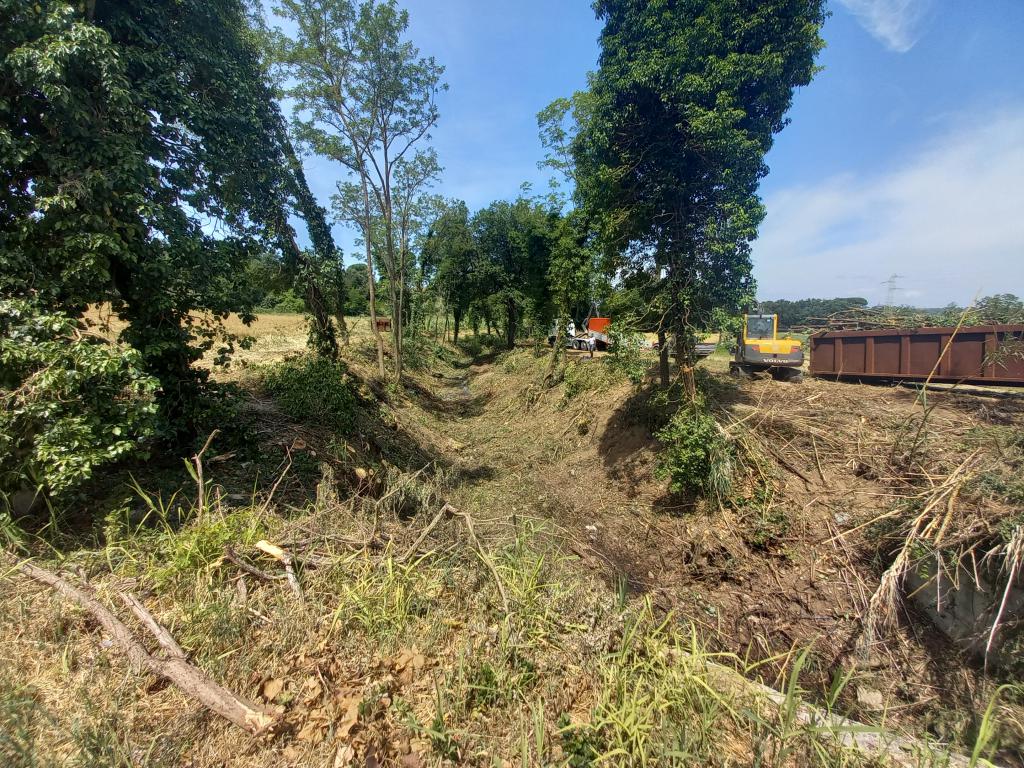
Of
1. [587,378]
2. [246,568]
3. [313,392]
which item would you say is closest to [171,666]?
[246,568]

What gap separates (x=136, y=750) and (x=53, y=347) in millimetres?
2989

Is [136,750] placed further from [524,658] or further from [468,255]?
[468,255]

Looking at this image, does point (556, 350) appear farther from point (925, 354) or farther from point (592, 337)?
point (925, 354)

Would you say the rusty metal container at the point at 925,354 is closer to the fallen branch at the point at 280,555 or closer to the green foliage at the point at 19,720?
the fallen branch at the point at 280,555

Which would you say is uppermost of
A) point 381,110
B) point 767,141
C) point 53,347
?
point 381,110

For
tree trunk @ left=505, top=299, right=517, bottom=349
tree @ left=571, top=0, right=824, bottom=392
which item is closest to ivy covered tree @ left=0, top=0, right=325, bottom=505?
tree @ left=571, top=0, right=824, bottom=392

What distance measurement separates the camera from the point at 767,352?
12.4 metres

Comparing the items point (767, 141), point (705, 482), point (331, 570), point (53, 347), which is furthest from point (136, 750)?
point (767, 141)

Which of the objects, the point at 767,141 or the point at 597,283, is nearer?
the point at 767,141

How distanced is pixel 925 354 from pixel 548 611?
10804 mm

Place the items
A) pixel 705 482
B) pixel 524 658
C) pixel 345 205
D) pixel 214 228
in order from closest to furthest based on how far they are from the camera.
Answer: pixel 524 658
pixel 214 228
pixel 705 482
pixel 345 205

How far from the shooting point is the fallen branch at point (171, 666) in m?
2.15

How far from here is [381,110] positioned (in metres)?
13.4

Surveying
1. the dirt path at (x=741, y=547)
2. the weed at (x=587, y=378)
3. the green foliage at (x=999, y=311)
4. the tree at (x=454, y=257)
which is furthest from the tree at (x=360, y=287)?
the green foliage at (x=999, y=311)
